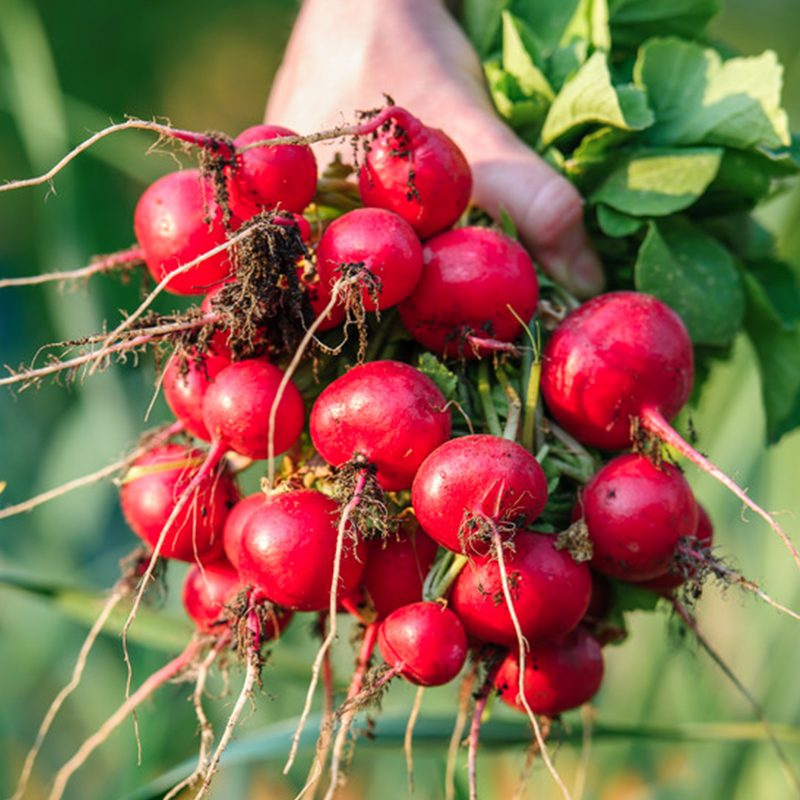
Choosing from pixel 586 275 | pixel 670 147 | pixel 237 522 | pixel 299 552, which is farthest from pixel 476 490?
pixel 670 147

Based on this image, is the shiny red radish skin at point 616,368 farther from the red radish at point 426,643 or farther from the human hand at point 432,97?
the red radish at point 426,643

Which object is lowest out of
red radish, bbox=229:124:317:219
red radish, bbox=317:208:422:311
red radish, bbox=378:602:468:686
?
red radish, bbox=378:602:468:686

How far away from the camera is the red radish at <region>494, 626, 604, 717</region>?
105 cm

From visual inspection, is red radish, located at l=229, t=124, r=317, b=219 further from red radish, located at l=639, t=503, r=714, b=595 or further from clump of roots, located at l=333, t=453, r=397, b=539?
red radish, located at l=639, t=503, r=714, b=595

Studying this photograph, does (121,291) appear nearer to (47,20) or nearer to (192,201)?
(192,201)

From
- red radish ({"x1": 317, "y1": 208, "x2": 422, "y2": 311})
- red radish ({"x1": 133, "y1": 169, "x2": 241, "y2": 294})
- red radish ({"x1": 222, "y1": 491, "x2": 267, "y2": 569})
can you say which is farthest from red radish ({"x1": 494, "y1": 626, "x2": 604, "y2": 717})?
red radish ({"x1": 133, "y1": 169, "x2": 241, "y2": 294})

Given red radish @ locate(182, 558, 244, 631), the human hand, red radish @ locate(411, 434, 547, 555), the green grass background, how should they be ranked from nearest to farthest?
red radish @ locate(411, 434, 547, 555)
red radish @ locate(182, 558, 244, 631)
the human hand
the green grass background

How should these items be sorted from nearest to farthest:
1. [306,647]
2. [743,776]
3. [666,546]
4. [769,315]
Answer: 1. [666,546]
2. [769,315]
3. [743,776]
4. [306,647]

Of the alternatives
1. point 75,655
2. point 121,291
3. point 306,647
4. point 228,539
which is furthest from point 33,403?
point 228,539

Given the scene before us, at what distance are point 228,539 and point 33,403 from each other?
3491 millimetres

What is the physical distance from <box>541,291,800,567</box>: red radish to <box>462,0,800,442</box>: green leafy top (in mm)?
156

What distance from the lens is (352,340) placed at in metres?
1.04

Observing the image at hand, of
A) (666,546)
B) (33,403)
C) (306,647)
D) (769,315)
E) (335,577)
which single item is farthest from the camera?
(33,403)

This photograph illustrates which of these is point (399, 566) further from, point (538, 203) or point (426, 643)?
point (538, 203)
